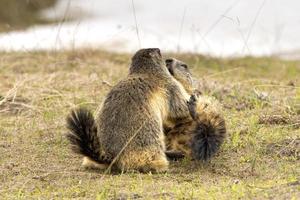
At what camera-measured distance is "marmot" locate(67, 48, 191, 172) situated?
5.25 m

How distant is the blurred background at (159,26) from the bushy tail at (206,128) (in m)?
5.10

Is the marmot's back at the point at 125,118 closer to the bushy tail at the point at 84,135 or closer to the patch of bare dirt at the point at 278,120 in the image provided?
the bushy tail at the point at 84,135

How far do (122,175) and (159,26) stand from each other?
322 inches

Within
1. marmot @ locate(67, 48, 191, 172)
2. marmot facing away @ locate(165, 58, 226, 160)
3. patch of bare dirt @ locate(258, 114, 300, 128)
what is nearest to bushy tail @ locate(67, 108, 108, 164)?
marmot @ locate(67, 48, 191, 172)

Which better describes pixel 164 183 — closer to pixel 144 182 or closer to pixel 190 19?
pixel 144 182

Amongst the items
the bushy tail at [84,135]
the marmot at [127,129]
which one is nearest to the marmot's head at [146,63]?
the marmot at [127,129]

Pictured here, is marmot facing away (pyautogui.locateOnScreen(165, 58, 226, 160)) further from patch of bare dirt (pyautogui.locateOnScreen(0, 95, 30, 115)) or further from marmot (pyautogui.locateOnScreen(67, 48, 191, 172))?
patch of bare dirt (pyautogui.locateOnScreen(0, 95, 30, 115))

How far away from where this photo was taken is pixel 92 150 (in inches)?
210

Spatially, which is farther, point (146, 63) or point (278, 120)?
point (278, 120)

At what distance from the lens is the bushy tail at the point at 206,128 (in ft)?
17.7

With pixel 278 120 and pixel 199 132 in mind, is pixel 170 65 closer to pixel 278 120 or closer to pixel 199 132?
pixel 199 132

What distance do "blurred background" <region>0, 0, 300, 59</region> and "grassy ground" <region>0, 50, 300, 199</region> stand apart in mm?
2021

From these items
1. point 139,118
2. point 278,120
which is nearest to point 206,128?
point 139,118

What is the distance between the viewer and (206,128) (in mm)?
5445
